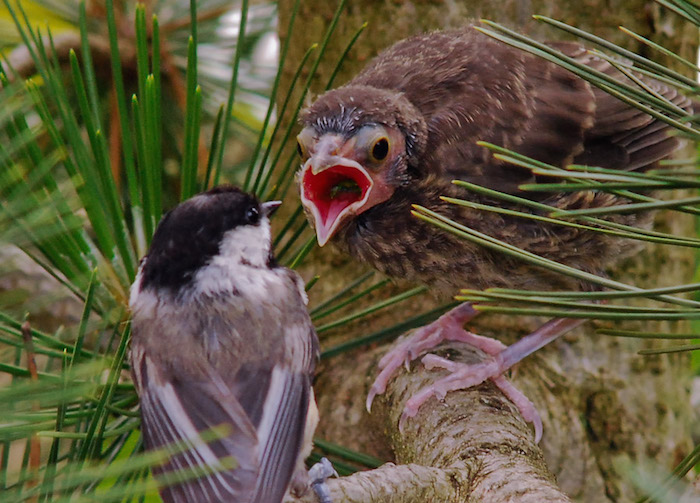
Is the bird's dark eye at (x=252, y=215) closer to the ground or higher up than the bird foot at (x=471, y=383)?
higher up

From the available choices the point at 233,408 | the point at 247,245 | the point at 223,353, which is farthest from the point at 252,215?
the point at 233,408

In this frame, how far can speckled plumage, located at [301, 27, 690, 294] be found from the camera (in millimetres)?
2316

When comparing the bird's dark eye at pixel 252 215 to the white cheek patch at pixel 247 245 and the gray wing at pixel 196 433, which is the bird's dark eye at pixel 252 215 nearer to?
the white cheek patch at pixel 247 245

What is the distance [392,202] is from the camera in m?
2.36

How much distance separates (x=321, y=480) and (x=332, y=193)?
90cm

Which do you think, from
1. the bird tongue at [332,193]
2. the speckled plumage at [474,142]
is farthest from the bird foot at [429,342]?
the bird tongue at [332,193]

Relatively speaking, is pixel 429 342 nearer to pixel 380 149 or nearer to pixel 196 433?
pixel 380 149

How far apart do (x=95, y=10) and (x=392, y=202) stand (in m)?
1.59

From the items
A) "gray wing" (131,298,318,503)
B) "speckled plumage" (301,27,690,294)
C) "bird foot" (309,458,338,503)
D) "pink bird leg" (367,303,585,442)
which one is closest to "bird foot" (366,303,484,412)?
"pink bird leg" (367,303,585,442)

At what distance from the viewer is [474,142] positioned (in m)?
2.37

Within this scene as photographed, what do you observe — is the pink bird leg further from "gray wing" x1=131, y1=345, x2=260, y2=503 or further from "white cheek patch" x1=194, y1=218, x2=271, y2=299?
"gray wing" x1=131, y1=345, x2=260, y2=503

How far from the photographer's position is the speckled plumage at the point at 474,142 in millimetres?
2316

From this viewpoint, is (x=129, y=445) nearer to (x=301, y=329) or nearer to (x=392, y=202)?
(x=301, y=329)

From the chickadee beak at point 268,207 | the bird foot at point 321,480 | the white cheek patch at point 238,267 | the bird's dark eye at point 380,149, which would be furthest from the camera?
the bird's dark eye at point 380,149
